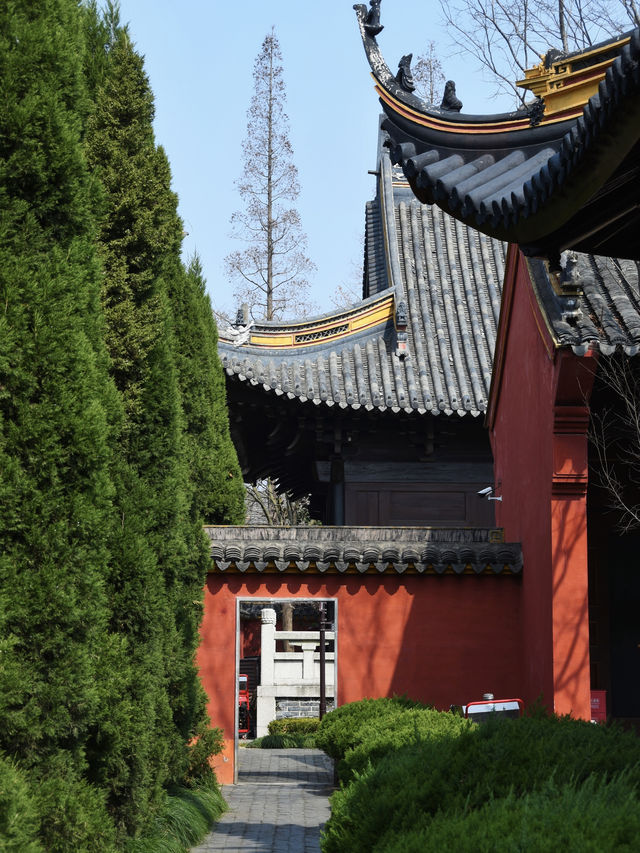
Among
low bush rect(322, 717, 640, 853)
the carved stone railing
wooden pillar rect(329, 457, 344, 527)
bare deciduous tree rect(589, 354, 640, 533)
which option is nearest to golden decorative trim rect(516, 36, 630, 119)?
low bush rect(322, 717, 640, 853)

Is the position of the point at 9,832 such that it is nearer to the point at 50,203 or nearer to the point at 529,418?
the point at 50,203

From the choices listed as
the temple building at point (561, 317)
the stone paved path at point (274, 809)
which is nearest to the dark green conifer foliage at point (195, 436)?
the stone paved path at point (274, 809)

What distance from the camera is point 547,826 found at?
3.37 metres

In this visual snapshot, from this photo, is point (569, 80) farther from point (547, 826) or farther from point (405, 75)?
point (547, 826)

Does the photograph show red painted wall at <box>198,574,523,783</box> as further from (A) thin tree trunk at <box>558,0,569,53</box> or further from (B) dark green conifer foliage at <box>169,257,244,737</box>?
(A) thin tree trunk at <box>558,0,569,53</box>

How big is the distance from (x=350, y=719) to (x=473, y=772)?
485 centimetres

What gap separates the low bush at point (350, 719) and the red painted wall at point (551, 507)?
1.75 metres

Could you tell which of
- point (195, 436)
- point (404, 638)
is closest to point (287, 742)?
point (404, 638)

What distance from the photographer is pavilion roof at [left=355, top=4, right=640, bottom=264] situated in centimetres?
409

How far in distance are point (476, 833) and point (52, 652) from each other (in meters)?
2.78

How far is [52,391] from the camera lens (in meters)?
5.60

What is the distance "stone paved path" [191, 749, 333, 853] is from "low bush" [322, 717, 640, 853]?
12.5 feet

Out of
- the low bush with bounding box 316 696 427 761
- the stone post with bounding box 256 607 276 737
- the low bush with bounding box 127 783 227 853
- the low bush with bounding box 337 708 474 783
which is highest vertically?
the low bush with bounding box 337 708 474 783

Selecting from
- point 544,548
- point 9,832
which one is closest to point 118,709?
point 9,832
